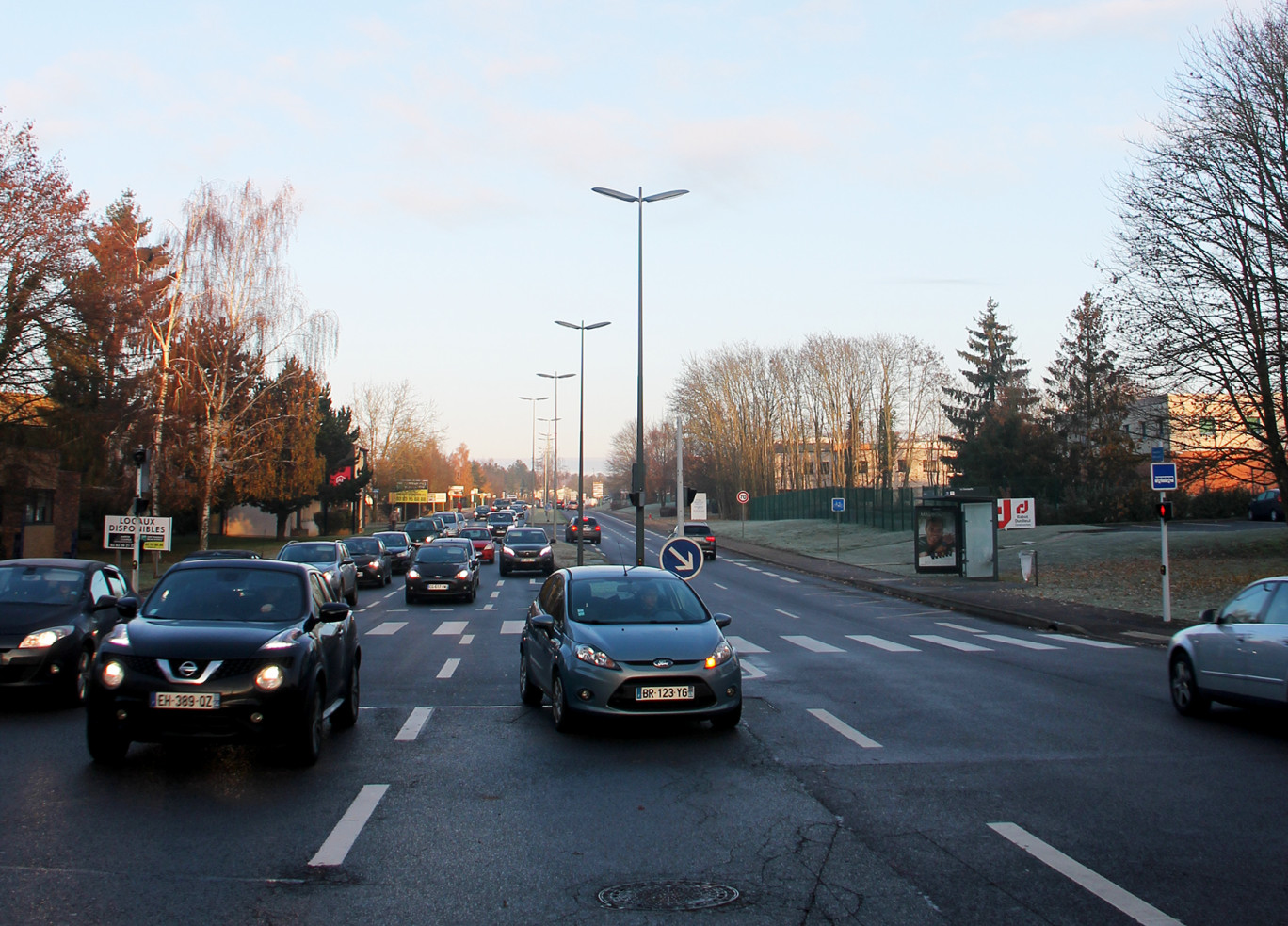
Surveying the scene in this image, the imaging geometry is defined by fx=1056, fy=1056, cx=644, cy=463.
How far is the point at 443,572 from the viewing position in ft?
90.1

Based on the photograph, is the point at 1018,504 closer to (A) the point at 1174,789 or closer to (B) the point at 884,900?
(A) the point at 1174,789

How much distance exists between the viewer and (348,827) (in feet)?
20.6

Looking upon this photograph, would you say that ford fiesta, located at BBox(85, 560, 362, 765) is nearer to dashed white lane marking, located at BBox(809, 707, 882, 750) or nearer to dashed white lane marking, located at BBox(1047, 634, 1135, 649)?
dashed white lane marking, located at BBox(809, 707, 882, 750)

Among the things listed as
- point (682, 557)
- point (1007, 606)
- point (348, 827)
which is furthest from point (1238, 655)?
Answer: point (1007, 606)

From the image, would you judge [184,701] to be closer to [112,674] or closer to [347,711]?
[112,674]

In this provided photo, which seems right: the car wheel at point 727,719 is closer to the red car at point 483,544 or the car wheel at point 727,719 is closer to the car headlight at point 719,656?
the car headlight at point 719,656

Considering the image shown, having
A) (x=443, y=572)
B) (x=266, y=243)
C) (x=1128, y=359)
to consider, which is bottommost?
(x=443, y=572)

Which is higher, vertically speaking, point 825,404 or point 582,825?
point 825,404

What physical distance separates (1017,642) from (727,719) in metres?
10.7

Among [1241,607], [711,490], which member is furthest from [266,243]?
[711,490]

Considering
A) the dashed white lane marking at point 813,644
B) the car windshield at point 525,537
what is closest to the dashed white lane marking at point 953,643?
the dashed white lane marking at point 813,644

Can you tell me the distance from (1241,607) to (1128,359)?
2251 cm

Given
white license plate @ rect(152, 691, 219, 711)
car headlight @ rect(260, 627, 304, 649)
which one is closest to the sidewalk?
car headlight @ rect(260, 627, 304, 649)

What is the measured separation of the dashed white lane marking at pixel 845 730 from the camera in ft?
29.9
